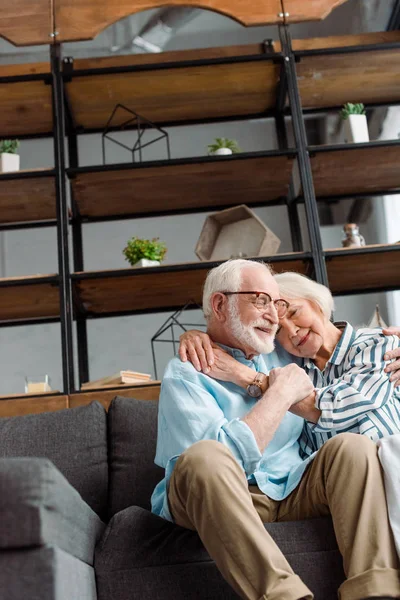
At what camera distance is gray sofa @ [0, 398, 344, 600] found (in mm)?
1368

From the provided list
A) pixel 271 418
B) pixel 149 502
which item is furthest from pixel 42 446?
pixel 271 418

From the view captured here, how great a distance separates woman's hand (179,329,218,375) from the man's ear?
7 centimetres

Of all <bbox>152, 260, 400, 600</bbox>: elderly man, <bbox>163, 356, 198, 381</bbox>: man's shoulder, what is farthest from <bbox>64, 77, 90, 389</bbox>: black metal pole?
<bbox>163, 356, 198, 381</bbox>: man's shoulder

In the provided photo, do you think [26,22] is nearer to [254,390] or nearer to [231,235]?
[231,235]

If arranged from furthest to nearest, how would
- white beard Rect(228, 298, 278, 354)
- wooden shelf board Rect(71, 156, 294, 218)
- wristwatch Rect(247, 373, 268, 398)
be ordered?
wooden shelf board Rect(71, 156, 294, 218), white beard Rect(228, 298, 278, 354), wristwatch Rect(247, 373, 268, 398)

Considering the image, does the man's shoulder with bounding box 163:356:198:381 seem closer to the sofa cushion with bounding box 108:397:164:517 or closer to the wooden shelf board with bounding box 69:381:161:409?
the sofa cushion with bounding box 108:397:164:517

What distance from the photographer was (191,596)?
1703 millimetres

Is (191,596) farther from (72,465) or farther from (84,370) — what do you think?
(84,370)

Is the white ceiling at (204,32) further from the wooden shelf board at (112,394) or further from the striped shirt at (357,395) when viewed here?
the striped shirt at (357,395)

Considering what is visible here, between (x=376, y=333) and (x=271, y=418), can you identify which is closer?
(x=271, y=418)

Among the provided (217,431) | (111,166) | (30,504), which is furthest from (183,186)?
(30,504)

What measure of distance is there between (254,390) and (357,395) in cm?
27

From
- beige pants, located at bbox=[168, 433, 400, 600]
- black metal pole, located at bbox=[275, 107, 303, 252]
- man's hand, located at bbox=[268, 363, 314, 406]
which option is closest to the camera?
beige pants, located at bbox=[168, 433, 400, 600]

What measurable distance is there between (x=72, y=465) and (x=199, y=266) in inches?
47.2
